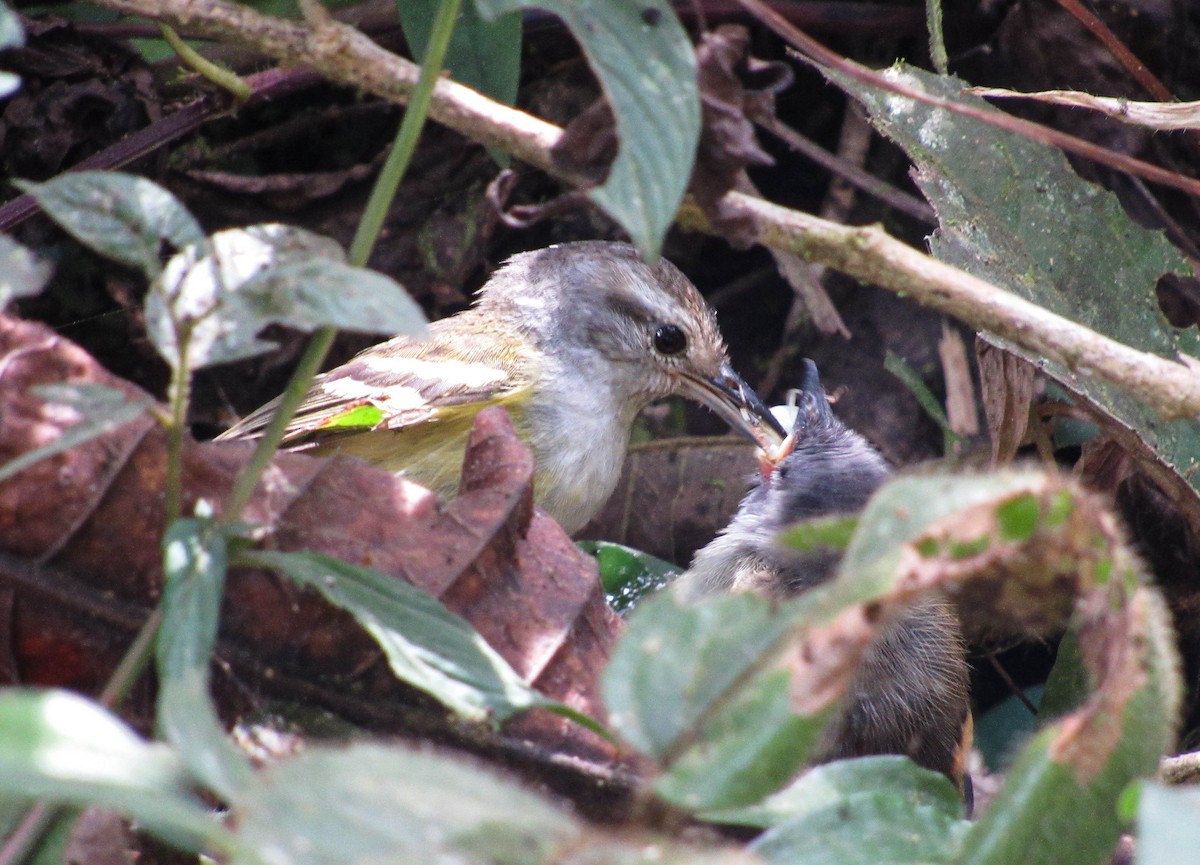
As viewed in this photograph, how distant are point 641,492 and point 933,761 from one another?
1462 millimetres

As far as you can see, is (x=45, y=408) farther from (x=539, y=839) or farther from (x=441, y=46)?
(x=539, y=839)

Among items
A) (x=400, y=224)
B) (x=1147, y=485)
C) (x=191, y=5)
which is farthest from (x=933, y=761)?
(x=400, y=224)

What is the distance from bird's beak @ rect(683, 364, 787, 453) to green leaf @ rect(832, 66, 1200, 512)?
Answer: 2.70ft

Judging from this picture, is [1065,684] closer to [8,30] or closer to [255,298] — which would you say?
[255,298]

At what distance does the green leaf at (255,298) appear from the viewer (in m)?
1.37

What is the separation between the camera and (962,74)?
13.4ft

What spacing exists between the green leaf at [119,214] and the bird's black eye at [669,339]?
2561 mm

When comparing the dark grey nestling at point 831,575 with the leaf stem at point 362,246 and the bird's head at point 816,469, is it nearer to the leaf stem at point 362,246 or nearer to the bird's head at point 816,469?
the bird's head at point 816,469

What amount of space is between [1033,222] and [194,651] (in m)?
2.45

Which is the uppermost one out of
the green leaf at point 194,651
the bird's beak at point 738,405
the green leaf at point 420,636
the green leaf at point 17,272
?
the green leaf at point 17,272

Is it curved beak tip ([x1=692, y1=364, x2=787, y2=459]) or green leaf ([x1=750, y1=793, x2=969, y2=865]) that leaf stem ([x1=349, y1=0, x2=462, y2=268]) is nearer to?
green leaf ([x1=750, y1=793, x2=969, y2=865])

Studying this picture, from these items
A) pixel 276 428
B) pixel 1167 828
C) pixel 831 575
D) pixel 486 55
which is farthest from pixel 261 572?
pixel 486 55

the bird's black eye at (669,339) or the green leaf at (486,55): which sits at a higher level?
the green leaf at (486,55)

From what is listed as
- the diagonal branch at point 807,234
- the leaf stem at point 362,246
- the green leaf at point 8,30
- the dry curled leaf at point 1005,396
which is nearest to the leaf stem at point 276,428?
the leaf stem at point 362,246
